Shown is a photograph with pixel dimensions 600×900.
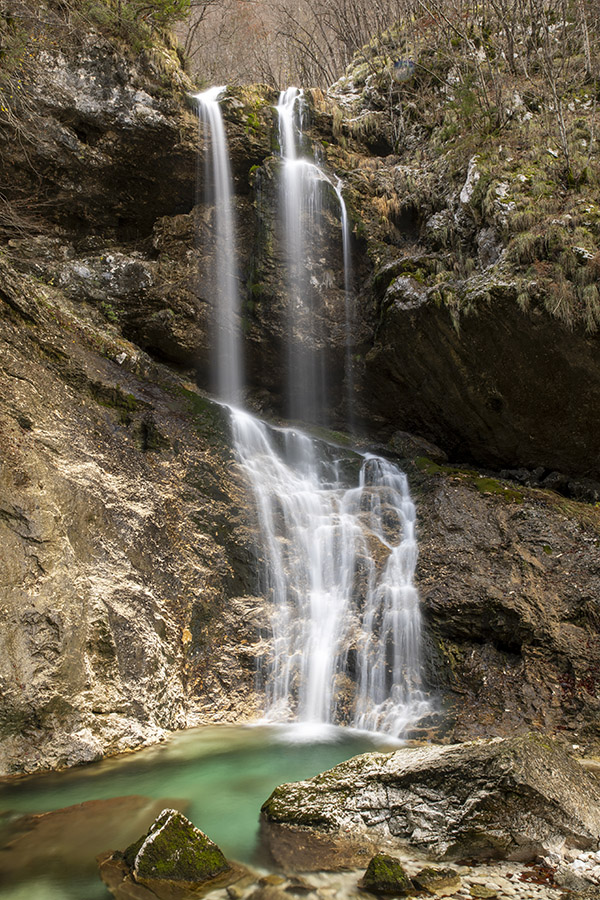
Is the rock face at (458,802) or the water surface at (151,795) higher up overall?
the rock face at (458,802)

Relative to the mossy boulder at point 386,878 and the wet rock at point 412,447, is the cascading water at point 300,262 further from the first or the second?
the mossy boulder at point 386,878

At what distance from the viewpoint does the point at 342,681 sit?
740cm

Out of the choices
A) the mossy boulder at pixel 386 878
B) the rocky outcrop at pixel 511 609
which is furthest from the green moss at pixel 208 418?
the mossy boulder at pixel 386 878

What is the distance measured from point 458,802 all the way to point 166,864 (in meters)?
2.11

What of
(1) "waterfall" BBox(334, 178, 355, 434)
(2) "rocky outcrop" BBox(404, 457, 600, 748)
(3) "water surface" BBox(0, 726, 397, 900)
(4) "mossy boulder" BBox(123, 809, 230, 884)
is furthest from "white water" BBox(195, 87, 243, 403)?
(4) "mossy boulder" BBox(123, 809, 230, 884)

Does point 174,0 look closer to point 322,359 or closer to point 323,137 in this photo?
point 323,137

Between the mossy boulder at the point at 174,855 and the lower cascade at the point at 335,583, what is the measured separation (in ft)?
11.2

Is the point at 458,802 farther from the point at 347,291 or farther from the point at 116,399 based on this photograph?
the point at 347,291

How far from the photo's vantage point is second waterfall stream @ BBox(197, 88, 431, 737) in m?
7.31

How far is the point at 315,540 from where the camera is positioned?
29.5 ft

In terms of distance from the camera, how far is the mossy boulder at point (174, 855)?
3.43 meters

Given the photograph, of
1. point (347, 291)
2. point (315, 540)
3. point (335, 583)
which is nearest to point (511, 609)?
point (335, 583)

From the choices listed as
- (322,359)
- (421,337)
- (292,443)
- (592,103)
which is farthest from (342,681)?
(592,103)

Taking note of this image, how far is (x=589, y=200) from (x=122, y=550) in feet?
31.1
